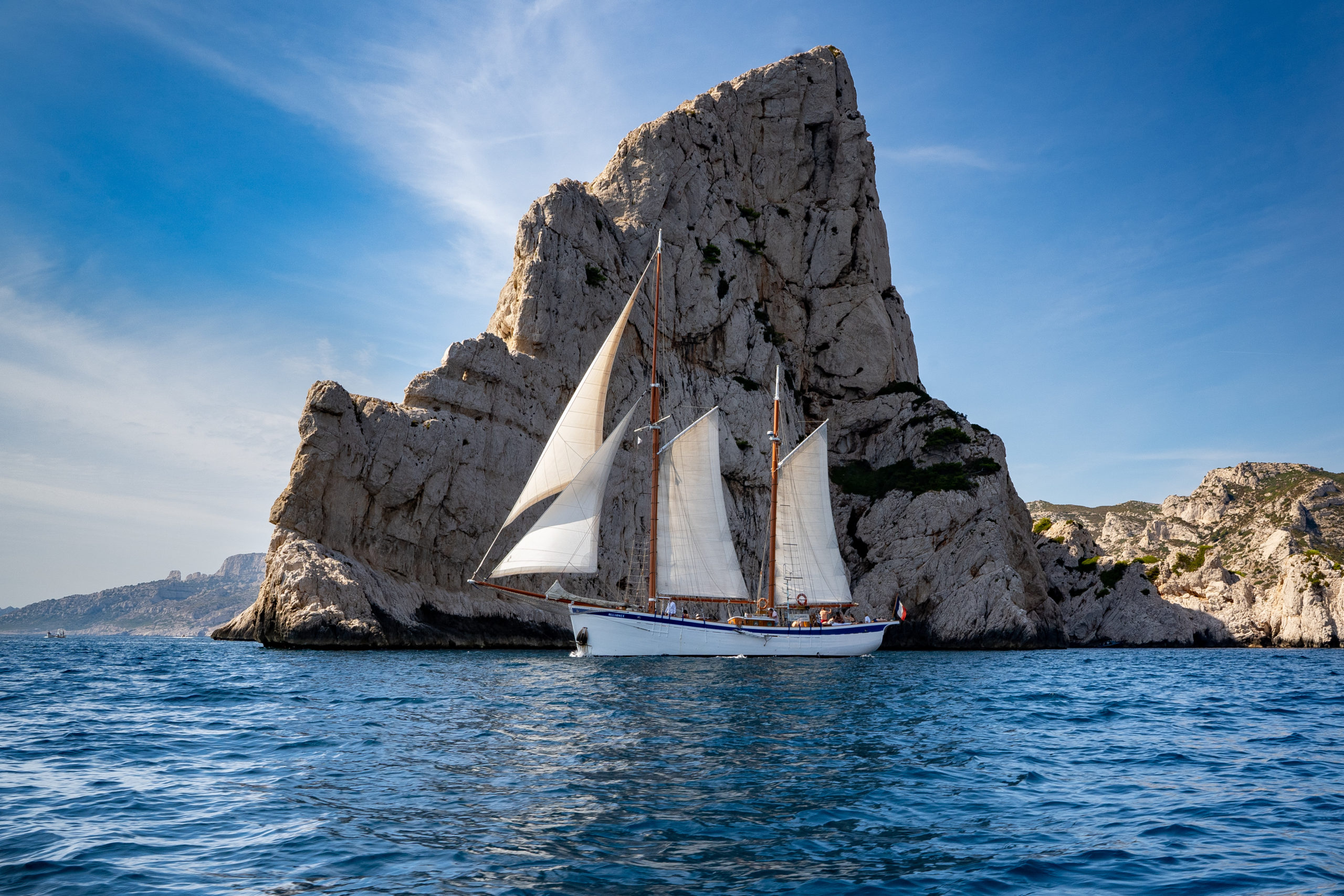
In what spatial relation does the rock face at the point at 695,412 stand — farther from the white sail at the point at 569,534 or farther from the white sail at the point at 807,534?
the white sail at the point at 569,534

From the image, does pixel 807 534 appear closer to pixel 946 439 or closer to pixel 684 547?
pixel 684 547

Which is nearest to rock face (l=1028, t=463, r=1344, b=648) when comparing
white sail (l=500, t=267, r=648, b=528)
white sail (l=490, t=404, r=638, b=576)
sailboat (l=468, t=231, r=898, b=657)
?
sailboat (l=468, t=231, r=898, b=657)

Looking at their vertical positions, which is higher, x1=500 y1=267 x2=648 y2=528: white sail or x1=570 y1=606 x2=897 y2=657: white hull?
x1=500 y1=267 x2=648 y2=528: white sail

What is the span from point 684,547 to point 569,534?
1043cm

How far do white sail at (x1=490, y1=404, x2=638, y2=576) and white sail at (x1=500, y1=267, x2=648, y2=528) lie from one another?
0.60m

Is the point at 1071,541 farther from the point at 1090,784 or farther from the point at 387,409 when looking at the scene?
the point at 1090,784

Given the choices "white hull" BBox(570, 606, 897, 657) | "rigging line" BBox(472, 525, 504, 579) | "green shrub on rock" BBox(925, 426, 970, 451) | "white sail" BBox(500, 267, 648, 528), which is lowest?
"white hull" BBox(570, 606, 897, 657)

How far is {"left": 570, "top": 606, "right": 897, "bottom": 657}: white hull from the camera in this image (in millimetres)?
45656

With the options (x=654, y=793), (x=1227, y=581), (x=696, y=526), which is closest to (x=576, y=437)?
(x=696, y=526)

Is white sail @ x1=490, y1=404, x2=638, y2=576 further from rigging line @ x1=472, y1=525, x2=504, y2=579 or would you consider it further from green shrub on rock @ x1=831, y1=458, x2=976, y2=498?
green shrub on rock @ x1=831, y1=458, x2=976, y2=498

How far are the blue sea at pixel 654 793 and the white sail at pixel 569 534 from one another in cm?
1442

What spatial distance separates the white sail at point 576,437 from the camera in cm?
4241

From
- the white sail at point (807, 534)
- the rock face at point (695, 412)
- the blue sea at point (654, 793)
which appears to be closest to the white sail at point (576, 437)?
the rock face at point (695, 412)

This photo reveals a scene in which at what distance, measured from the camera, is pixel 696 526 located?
50.4m
